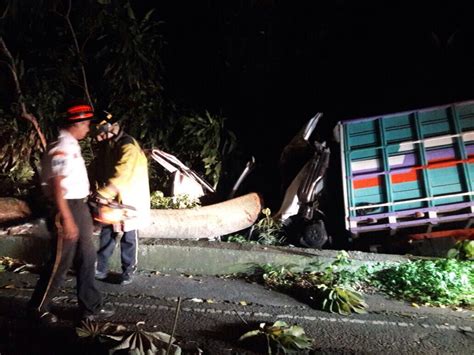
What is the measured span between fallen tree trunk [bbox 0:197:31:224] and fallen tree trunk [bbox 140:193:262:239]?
6.16ft

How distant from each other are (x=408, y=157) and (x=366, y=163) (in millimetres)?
614

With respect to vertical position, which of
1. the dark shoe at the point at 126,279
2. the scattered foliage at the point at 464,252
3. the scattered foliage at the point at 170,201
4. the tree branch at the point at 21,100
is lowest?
the dark shoe at the point at 126,279

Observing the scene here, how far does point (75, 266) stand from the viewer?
3.23m

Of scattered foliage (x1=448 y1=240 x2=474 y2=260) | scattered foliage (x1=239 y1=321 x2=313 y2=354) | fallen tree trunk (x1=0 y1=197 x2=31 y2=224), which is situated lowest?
scattered foliage (x1=239 y1=321 x2=313 y2=354)

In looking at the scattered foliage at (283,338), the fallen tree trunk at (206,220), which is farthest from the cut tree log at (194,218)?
the scattered foliage at (283,338)

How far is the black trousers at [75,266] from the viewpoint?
312cm

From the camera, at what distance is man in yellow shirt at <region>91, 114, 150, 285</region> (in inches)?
156

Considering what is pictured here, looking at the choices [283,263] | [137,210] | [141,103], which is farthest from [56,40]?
[283,263]

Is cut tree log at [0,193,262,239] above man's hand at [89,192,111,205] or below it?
above

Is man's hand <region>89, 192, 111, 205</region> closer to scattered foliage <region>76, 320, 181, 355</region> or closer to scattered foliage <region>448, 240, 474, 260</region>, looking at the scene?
scattered foliage <region>76, 320, 181, 355</region>

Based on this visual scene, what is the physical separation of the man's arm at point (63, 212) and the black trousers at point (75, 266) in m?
0.05

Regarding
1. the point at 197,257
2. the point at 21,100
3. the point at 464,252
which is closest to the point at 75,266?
the point at 197,257

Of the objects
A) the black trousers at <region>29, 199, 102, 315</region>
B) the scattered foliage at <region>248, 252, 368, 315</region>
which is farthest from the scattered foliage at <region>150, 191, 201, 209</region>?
the black trousers at <region>29, 199, 102, 315</region>

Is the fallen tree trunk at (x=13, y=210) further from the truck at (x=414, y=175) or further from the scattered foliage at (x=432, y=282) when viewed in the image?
the scattered foliage at (x=432, y=282)
